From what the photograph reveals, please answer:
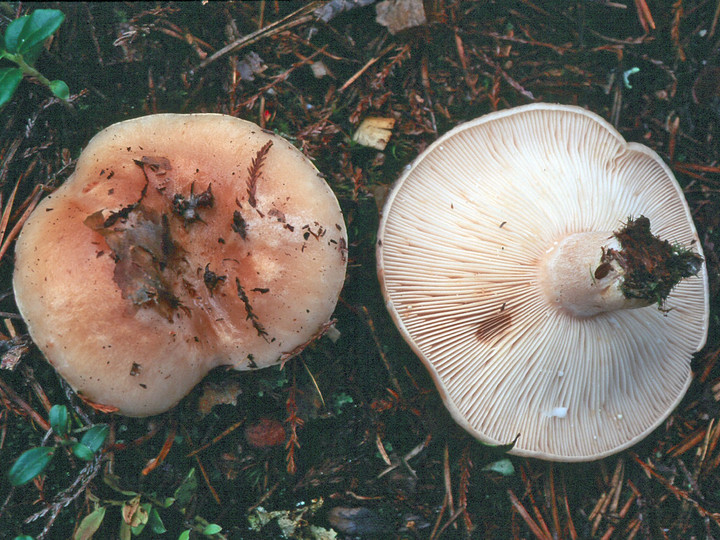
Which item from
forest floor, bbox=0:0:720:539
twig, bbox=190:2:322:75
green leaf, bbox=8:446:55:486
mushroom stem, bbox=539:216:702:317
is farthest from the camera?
twig, bbox=190:2:322:75

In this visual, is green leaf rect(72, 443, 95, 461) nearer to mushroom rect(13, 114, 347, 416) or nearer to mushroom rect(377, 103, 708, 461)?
mushroom rect(13, 114, 347, 416)

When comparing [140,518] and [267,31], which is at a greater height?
[267,31]

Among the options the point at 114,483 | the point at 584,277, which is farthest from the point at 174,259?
the point at 584,277

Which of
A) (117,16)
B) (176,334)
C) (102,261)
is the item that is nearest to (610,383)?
(176,334)

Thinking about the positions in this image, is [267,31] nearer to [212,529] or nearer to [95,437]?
[95,437]

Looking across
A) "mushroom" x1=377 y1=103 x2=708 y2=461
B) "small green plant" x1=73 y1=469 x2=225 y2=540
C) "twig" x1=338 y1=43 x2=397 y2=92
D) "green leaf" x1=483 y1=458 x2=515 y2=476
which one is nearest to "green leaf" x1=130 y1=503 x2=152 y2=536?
"small green plant" x1=73 y1=469 x2=225 y2=540

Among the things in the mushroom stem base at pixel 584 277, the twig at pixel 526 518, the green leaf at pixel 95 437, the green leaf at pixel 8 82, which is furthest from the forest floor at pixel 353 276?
the mushroom stem base at pixel 584 277

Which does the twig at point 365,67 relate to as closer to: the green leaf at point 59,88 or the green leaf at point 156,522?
the green leaf at point 59,88
